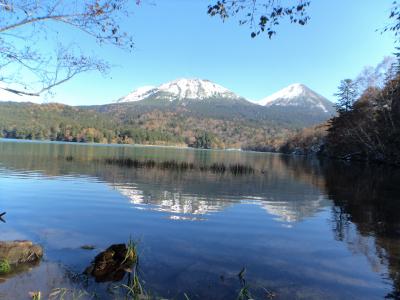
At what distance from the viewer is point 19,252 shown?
1034 centimetres

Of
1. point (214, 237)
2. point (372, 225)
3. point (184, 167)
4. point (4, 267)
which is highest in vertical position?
point (4, 267)

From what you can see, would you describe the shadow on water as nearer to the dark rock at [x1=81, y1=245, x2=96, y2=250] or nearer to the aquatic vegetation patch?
the dark rock at [x1=81, y1=245, x2=96, y2=250]

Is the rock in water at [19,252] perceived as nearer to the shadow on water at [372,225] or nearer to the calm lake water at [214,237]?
the calm lake water at [214,237]

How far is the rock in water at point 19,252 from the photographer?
10070 mm

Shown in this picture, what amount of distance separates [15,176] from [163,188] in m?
12.7

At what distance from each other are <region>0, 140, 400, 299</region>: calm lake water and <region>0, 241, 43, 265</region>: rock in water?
1.15ft

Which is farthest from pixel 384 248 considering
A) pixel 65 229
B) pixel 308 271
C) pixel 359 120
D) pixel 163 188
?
pixel 359 120

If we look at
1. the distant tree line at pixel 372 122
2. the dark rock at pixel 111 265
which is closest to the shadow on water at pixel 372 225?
the dark rock at pixel 111 265

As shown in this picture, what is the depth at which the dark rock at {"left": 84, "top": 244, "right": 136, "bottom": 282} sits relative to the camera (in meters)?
9.72

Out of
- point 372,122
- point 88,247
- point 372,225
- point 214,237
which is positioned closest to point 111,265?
point 88,247

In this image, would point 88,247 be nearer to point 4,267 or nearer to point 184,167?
point 4,267

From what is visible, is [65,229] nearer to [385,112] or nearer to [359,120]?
[385,112]

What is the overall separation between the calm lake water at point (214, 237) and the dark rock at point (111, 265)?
364mm

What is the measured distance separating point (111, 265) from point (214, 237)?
16.6 ft
